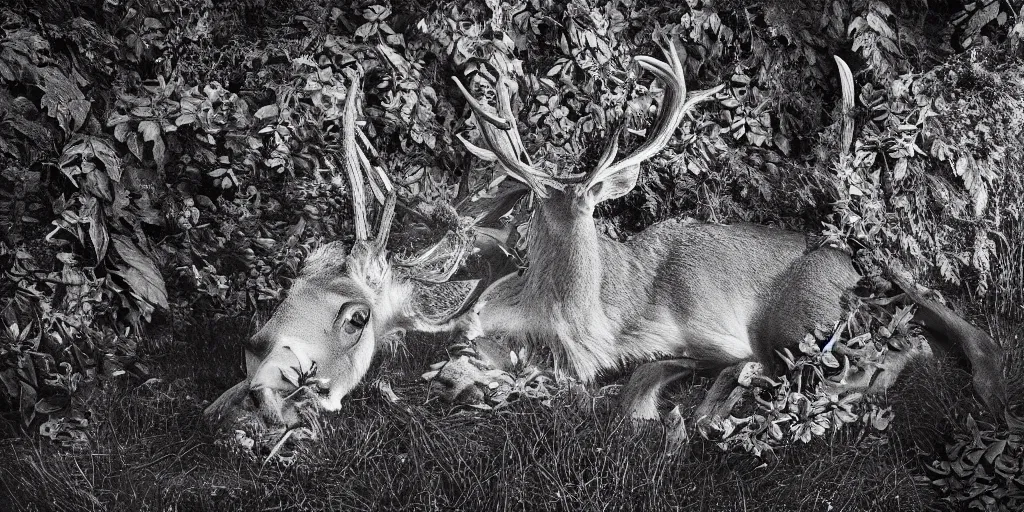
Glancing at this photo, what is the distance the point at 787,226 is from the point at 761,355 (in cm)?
40

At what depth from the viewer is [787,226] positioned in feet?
8.87

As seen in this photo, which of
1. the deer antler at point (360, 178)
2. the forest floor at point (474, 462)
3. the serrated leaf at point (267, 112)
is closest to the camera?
the forest floor at point (474, 462)

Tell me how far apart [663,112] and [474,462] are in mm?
1132

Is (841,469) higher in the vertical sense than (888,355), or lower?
lower

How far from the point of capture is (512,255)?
261 centimetres

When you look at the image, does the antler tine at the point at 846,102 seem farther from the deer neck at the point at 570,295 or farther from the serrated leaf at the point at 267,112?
the serrated leaf at the point at 267,112

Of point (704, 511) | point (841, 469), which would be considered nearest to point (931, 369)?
point (841, 469)

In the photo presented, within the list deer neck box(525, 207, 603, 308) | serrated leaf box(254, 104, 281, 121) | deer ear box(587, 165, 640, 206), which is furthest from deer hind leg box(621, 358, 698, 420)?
serrated leaf box(254, 104, 281, 121)

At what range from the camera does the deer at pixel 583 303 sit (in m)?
2.56

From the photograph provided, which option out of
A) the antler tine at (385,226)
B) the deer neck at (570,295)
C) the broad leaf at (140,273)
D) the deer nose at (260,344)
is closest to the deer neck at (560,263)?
the deer neck at (570,295)

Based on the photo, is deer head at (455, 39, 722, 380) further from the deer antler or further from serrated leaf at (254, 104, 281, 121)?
serrated leaf at (254, 104, 281, 121)

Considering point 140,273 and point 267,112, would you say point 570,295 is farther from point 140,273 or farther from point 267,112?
point 140,273

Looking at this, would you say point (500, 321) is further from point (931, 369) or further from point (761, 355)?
point (931, 369)

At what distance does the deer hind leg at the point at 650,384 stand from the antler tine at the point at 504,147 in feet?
1.90
